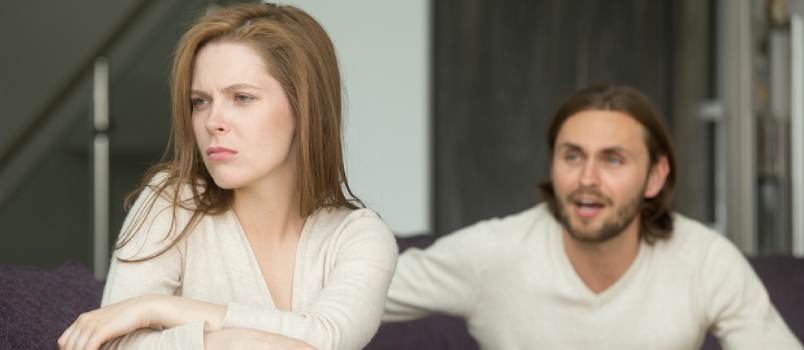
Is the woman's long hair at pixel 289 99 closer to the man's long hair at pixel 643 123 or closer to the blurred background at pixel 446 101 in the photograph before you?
the man's long hair at pixel 643 123

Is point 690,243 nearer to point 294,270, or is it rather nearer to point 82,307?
point 294,270

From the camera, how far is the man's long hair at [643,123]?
2.14 metres

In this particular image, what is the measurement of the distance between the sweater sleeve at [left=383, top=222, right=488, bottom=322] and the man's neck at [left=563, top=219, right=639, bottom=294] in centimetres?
22

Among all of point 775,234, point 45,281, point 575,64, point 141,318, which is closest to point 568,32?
point 575,64

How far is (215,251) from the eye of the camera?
1.36 m

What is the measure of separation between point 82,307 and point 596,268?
114 centimetres

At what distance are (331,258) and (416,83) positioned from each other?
2206 mm

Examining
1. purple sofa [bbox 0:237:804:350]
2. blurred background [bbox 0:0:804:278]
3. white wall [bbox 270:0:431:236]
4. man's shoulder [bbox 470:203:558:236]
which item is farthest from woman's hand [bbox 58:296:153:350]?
white wall [bbox 270:0:431:236]

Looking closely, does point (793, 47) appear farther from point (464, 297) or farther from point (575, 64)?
point (464, 297)

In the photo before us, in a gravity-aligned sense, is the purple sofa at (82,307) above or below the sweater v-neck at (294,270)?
below

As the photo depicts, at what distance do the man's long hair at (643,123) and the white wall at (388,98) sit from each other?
4.08 feet

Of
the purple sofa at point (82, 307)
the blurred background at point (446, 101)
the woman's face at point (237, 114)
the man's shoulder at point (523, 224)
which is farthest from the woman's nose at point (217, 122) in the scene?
the blurred background at point (446, 101)

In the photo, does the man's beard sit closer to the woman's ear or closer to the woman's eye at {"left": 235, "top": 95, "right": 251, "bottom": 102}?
the woman's ear

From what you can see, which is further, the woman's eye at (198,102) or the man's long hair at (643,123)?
the man's long hair at (643,123)
